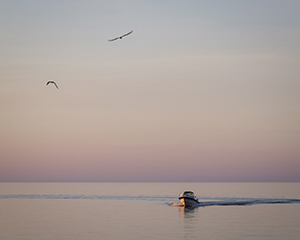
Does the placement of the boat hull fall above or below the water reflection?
above

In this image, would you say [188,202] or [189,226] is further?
[188,202]

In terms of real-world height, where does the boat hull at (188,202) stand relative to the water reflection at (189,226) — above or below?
above

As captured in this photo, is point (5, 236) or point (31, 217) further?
point (31, 217)

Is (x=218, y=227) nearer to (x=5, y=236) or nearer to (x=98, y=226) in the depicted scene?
(x=98, y=226)

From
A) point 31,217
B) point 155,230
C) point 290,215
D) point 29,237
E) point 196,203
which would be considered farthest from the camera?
point 196,203

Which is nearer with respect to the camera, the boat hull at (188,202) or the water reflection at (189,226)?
the water reflection at (189,226)

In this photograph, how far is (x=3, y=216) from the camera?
77.2 metres

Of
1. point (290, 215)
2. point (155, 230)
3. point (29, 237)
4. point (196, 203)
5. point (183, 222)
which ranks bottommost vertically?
point (29, 237)

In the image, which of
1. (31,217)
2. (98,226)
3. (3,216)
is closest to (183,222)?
(98,226)

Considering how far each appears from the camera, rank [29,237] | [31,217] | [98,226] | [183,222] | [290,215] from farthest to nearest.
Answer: [290,215]
[31,217]
[183,222]
[98,226]
[29,237]

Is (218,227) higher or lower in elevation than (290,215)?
lower

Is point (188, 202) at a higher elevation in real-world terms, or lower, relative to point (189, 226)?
higher

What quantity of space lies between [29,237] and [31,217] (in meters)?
23.6

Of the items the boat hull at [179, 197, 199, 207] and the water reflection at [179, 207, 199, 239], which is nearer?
the water reflection at [179, 207, 199, 239]
